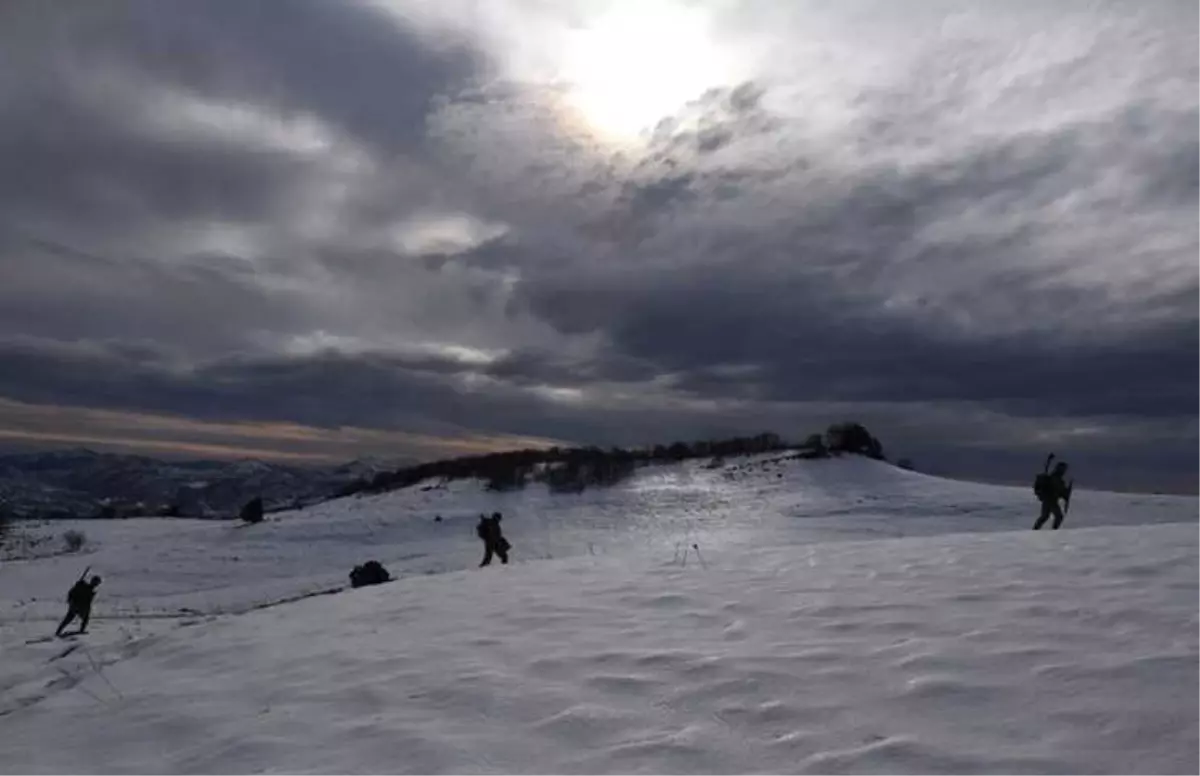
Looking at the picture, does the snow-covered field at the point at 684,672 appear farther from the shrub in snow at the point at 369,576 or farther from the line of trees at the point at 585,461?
the line of trees at the point at 585,461

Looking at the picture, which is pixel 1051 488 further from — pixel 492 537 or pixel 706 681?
pixel 706 681

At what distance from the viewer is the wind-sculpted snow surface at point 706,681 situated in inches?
220

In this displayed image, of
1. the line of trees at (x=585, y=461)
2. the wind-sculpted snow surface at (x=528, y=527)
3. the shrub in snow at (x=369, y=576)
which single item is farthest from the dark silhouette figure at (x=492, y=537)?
the line of trees at (x=585, y=461)

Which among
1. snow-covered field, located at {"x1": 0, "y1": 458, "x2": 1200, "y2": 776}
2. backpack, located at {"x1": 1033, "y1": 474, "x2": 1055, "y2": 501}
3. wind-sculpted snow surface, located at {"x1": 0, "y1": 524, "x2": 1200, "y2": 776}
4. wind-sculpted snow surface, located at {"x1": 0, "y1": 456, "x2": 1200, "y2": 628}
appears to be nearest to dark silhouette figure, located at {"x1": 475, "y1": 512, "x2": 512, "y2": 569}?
snow-covered field, located at {"x1": 0, "y1": 458, "x2": 1200, "y2": 776}

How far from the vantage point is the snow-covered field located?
5664 millimetres

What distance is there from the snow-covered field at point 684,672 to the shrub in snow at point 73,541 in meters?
34.1

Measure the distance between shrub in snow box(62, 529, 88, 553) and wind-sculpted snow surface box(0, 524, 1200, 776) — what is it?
39.9m

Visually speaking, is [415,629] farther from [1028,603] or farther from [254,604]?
[254,604]

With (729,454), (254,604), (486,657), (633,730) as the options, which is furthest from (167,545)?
(633,730)

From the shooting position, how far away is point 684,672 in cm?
739

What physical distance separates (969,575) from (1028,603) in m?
1.68

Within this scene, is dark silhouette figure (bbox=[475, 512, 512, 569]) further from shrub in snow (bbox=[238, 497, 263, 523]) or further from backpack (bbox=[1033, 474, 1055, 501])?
shrub in snow (bbox=[238, 497, 263, 523])

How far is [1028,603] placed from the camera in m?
8.41

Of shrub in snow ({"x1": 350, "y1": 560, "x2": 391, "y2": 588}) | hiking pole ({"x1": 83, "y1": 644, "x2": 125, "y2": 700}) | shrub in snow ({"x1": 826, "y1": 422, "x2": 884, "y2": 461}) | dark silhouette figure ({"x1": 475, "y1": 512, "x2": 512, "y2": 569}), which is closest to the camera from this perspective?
hiking pole ({"x1": 83, "y1": 644, "x2": 125, "y2": 700})
